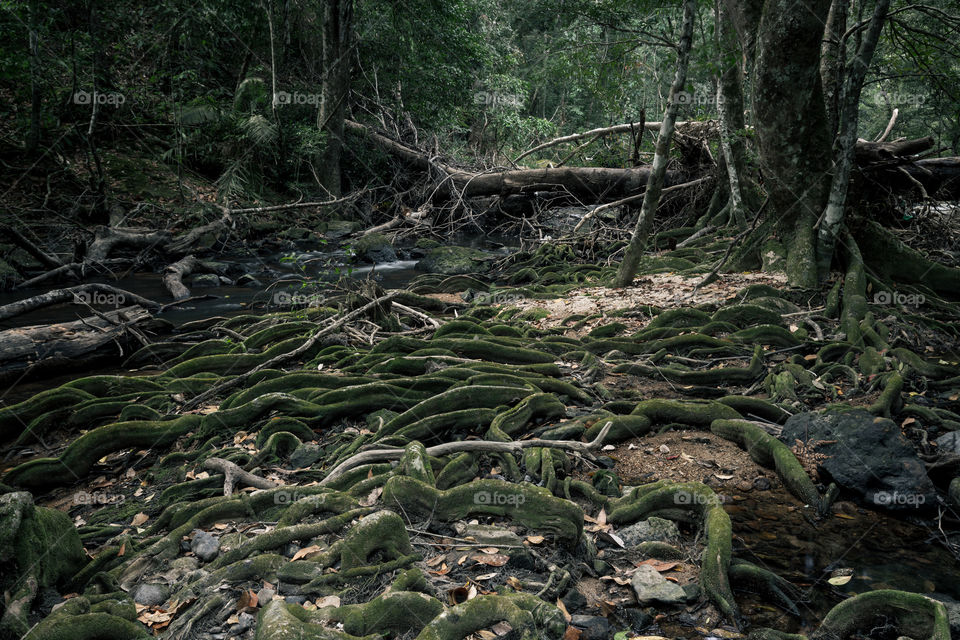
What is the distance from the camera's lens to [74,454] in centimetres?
554

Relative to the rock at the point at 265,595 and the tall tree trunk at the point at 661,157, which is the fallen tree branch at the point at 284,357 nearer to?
the rock at the point at 265,595

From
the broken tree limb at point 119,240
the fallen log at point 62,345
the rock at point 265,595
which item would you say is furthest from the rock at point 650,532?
the broken tree limb at point 119,240

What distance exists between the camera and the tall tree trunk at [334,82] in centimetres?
1788

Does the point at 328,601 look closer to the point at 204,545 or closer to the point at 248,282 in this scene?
the point at 204,545

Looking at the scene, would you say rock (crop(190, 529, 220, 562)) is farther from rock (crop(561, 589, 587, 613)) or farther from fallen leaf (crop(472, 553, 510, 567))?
rock (crop(561, 589, 587, 613))

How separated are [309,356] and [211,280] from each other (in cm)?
669

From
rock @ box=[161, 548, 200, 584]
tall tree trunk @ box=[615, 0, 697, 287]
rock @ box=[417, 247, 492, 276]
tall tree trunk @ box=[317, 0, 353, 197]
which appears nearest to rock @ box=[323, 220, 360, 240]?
tall tree trunk @ box=[317, 0, 353, 197]

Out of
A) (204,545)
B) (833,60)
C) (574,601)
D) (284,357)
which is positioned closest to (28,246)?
(284,357)

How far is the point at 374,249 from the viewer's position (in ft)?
54.9

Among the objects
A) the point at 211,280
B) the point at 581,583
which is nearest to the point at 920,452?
the point at 581,583

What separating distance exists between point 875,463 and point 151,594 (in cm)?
531

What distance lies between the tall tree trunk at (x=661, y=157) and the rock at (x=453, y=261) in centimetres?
507

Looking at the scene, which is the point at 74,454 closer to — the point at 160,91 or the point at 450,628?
the point at 450,628

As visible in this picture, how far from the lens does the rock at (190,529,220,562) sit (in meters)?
3.96
